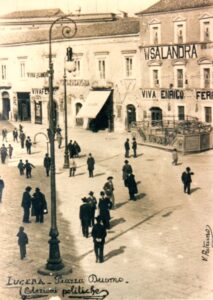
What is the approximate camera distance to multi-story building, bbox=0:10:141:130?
4034 cm

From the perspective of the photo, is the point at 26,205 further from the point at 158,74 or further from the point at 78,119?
the point at 78,119

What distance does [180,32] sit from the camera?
3575 centimetres

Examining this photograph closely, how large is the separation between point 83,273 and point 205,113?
22.1m

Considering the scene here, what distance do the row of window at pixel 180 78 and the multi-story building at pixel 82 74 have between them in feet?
4.78

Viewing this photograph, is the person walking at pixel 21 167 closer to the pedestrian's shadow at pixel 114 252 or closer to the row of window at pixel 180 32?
the pedestrian's shadow at pixel 114 252

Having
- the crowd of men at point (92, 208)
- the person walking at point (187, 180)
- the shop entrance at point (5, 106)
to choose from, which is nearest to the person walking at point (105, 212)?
the crowd of men at point (92, 208)

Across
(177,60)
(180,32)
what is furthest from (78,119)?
(180,32)

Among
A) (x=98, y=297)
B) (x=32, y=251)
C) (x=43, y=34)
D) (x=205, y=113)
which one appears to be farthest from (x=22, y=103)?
(x=98, y=297)

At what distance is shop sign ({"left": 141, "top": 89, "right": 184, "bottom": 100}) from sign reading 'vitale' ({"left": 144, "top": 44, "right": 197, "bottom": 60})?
2166mm

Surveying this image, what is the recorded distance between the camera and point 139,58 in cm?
3919

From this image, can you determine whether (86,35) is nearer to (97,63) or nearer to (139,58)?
(97,63)

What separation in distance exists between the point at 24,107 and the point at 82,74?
26.9 ft

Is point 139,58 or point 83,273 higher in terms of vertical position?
point 139,58

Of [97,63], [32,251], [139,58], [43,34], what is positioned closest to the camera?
[32,251]
